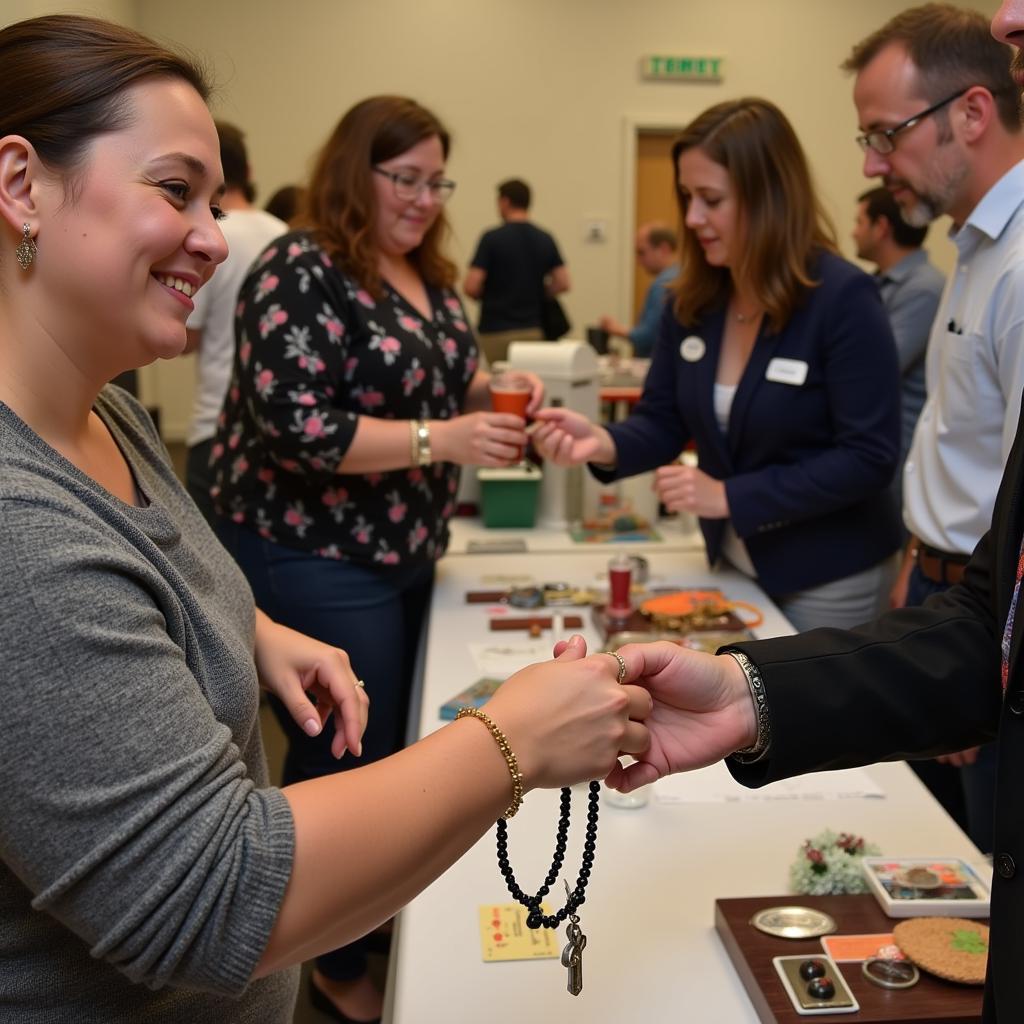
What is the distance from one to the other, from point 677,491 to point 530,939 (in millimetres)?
1309

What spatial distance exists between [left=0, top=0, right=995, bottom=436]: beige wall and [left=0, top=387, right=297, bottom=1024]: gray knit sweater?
8.07 meters

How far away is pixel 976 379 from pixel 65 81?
169 centimetres

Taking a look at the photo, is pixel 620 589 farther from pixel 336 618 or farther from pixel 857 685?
pixel 857 685

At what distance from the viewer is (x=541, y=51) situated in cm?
855

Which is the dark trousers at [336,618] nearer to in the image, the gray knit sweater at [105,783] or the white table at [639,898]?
the white table at [639,898]

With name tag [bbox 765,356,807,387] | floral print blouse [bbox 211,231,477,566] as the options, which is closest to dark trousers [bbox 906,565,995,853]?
name tag [bbox 765,356,807,387]

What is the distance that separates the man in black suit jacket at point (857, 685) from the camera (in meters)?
1.24

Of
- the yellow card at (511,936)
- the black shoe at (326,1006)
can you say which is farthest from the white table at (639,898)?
the black shoe at (326,1006)

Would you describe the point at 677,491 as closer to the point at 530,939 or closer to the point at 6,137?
the point at 530,939

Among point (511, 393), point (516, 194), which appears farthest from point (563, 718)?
point (516, 194)

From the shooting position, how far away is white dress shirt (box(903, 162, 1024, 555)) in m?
1.99

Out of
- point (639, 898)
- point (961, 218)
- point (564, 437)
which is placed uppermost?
point (961, 218)

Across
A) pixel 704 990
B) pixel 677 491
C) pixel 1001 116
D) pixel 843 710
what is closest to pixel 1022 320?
pixel 1001 116

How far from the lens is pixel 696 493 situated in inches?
98.9
